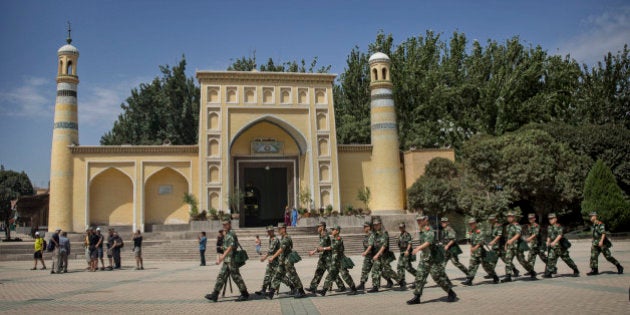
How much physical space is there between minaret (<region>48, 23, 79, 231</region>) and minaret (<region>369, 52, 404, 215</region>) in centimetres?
1567

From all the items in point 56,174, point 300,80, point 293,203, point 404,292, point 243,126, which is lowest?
point 404,292

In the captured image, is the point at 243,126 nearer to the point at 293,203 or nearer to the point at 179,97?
the point at 293,203

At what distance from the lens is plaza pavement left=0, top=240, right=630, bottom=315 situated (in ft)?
25.7

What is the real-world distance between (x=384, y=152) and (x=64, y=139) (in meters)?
16.5

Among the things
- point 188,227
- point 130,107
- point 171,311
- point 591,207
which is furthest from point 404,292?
point 130,107

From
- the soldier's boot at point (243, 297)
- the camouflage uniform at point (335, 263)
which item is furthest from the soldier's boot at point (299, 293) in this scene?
the soldier's boot at point (243, 297)

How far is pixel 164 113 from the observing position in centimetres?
3994

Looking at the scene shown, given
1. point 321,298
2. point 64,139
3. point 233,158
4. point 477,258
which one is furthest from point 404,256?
point 64,139

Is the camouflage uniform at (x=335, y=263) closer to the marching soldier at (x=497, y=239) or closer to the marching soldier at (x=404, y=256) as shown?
the marching soldier at (x=404, y=256)

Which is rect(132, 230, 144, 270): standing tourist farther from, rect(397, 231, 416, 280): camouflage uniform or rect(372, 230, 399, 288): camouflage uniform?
rect(397, 231, 416, 280): camouflage uniform

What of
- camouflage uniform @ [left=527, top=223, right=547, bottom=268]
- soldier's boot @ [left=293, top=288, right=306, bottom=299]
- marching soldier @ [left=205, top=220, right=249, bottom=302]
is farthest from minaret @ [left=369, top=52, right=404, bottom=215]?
marching soldier @ [left=205, top=220, right=249, bottom=302]

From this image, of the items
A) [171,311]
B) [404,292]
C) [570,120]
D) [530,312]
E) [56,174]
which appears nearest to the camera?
[530,312]

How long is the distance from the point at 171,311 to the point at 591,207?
19.6m

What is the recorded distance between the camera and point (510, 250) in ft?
35.8
